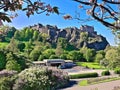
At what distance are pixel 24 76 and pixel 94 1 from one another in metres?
18.4

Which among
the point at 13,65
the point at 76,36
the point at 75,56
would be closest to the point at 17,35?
the point at 76,36

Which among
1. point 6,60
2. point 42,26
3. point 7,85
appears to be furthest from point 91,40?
point 7,85

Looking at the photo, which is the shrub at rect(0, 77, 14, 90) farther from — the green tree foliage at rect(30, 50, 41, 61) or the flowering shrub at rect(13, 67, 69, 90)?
the green tree foliage at rect(30, 50, 41, 61)

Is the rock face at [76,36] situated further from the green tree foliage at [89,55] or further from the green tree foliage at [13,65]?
the green tree foliage at [13,65]

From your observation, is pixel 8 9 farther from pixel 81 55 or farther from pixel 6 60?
pixel 81 55

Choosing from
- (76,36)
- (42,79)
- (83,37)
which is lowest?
(42,79)

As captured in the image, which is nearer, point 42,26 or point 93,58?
point 93,58

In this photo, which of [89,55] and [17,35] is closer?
[89,55]

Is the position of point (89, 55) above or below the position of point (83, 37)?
below

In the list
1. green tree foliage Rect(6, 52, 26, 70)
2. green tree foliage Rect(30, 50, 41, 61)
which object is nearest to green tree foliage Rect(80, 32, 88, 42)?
green tree foliage Rect(30, 50, 41, 61)

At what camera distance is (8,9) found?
3.41 metres

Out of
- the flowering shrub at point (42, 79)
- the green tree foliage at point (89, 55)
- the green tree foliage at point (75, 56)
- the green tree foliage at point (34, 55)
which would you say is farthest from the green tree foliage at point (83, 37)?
the flowering shrub at point (42, 79)

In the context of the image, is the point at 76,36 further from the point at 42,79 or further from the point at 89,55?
the point at 42,79

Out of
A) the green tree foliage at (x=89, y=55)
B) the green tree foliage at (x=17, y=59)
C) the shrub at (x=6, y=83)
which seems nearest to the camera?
the shrub at (x=6, y=83)
